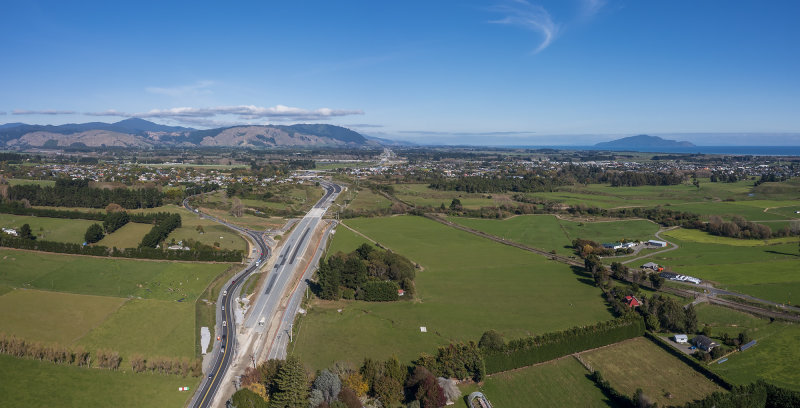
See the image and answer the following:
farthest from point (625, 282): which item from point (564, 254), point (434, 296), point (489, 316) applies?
point (434, 296)

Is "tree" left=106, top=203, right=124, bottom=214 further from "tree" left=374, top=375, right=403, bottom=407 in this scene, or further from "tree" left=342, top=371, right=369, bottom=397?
"tree" left=374, top=375, right=403, bottom=407

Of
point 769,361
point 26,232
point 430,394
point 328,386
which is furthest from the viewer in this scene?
point 26,232

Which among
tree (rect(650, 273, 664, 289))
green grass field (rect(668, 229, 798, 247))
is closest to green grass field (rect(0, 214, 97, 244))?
tree (rect(650, 273, 664, 289))

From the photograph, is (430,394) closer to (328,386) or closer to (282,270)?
(328,386)

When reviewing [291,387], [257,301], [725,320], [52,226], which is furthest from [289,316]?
[52,226]

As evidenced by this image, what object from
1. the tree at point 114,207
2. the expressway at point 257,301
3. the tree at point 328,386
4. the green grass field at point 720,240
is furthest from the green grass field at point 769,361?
the tree at point 114,207

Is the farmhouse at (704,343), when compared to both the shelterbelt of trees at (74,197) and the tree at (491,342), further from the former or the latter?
the shelterbelt of trees at (74,197)
